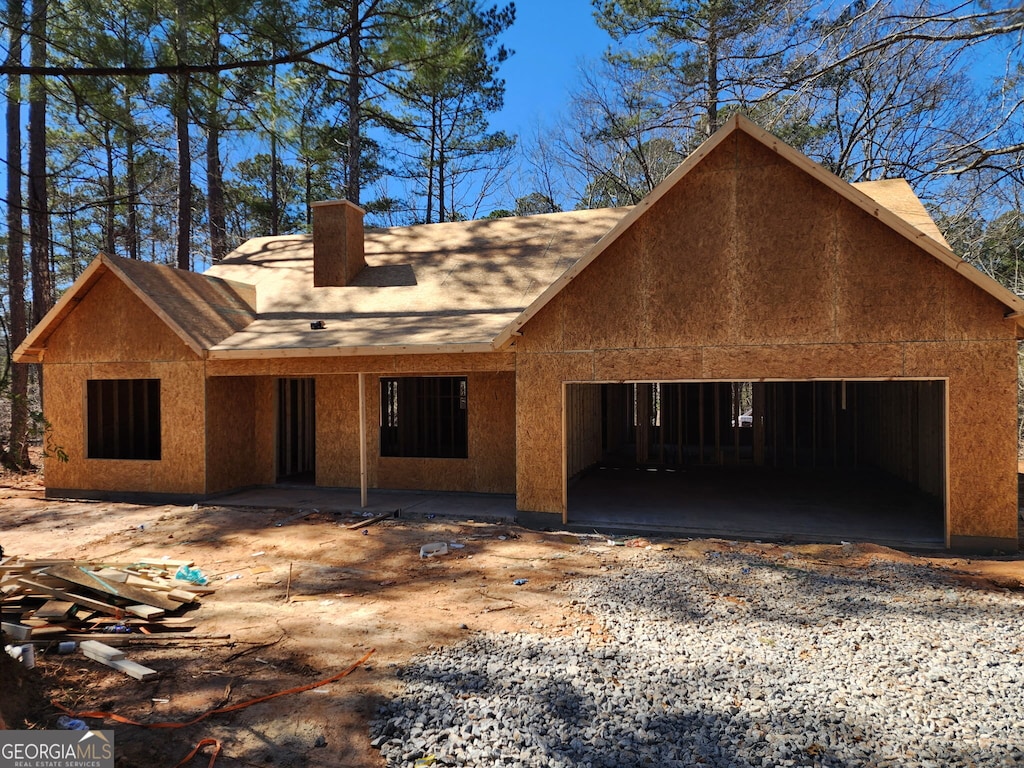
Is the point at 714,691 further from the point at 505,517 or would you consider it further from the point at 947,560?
the point at 505,517

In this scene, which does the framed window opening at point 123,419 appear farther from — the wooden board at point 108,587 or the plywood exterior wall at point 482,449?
the wooden board at point 108,587

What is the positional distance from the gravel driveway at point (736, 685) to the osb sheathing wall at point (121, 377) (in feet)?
27.2

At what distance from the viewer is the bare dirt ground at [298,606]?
3848 mm

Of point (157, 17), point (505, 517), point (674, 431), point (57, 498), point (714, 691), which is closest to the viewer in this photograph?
point (714, 691)

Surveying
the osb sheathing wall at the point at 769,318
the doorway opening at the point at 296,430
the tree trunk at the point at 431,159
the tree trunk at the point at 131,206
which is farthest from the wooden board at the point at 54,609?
the tree trunk at the point at 431,159

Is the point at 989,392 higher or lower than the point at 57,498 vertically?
higher

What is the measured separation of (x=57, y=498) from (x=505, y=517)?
894cm

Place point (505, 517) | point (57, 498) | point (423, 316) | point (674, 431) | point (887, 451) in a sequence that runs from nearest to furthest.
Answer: point (505, 517) < point (423, 316) < point (57, 498) < point (887, 451) < point (674, 431)

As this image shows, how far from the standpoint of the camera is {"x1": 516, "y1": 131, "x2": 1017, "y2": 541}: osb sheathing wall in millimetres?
7523

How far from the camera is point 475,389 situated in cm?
1148

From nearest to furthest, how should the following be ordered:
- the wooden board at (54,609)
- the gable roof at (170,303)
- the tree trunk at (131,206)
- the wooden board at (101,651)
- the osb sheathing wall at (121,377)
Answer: the wooden board at (101,651) < the wooden board at (54,609) < the gable roof at (170,303) < the osb sheathing wall at (121,377) < the tree trunk at (131,206)

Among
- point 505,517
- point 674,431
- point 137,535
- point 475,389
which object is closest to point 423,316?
point 475,389

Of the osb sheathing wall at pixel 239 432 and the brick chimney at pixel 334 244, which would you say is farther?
the brick chimney at pixel 334 244

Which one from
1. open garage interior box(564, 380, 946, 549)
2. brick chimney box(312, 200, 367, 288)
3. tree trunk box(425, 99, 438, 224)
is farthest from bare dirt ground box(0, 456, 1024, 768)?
tree trunk box(425, 99, 438, 224)
